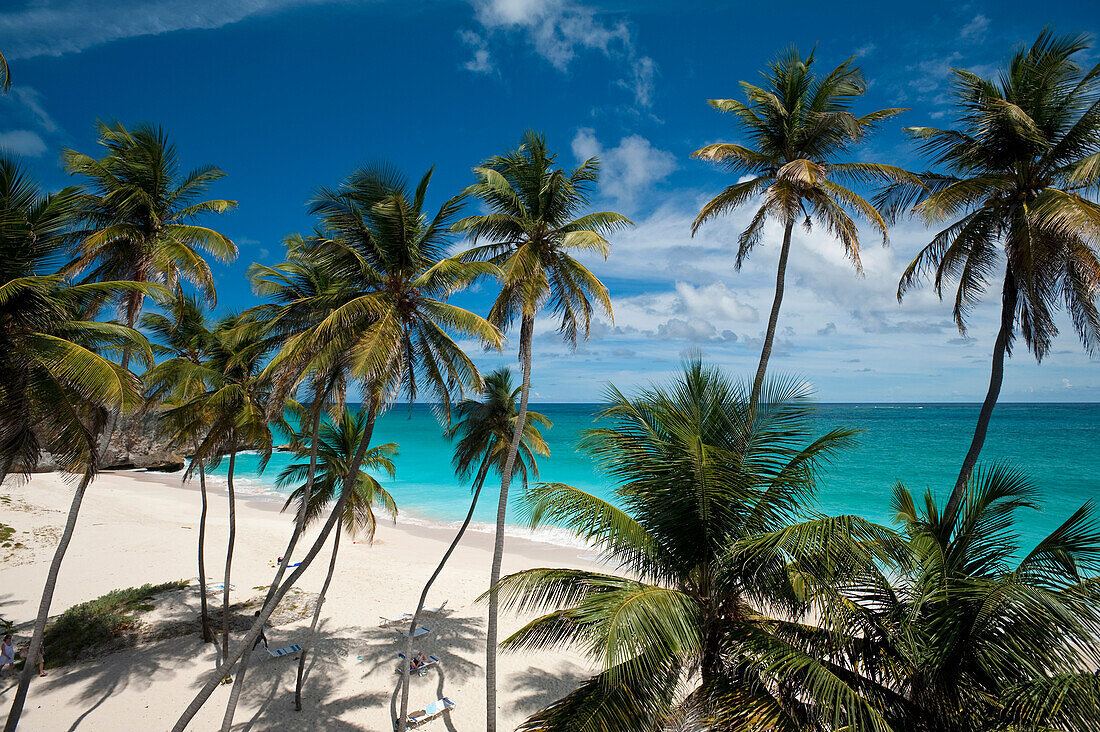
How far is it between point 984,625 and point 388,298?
8587 mm

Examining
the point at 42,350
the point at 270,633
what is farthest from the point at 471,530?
the point at 42,350

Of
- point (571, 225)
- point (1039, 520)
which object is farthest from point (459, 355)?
point (1039, 520)

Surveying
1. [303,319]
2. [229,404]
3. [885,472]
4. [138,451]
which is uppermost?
[303,319]

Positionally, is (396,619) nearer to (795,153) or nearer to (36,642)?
(36,642)

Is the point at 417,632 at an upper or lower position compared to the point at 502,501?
lower

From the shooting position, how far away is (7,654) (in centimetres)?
1056

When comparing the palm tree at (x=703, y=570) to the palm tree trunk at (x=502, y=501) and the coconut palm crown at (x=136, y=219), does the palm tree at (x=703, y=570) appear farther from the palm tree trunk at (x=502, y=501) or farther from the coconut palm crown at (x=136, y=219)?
the coconut palm crown at (x=136, y=219)

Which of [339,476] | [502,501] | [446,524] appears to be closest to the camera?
[502,501]

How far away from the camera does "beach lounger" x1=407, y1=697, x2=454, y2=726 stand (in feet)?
33.6

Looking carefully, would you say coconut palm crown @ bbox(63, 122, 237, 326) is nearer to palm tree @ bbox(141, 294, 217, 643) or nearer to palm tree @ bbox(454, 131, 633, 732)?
palm tree @ bbox(141, 294, 217, 643)

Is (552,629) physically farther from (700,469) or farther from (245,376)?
(245,376)

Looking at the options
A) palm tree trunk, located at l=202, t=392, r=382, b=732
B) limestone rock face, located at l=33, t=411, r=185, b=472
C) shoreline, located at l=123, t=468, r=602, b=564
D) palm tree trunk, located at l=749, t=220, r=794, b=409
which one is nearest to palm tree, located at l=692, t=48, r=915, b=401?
palm tree trunk, located at l=749, t=220, r=794, b=409

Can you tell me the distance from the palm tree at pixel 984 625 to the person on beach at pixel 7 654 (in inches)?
613

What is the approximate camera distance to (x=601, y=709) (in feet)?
15.2
